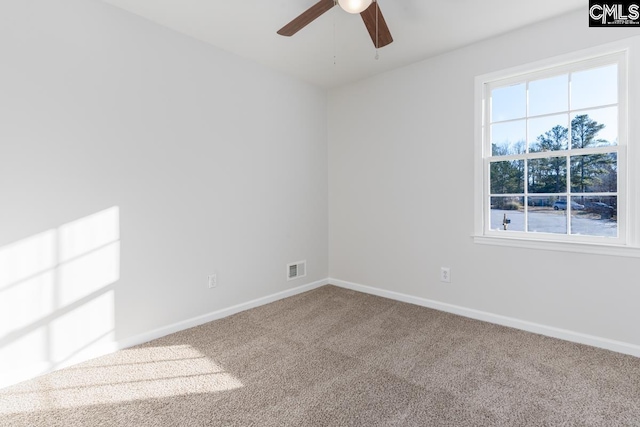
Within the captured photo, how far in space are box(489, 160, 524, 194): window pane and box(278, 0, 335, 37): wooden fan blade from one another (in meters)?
2.03

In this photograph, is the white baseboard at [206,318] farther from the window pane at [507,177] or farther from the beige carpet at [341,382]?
the window pane at [507,177]

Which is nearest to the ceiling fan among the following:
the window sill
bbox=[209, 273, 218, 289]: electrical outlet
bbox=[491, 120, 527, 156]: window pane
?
bbox=[491, 120, 527, 156]: window pane

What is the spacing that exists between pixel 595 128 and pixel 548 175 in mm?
448

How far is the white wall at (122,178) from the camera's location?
79.0 inches

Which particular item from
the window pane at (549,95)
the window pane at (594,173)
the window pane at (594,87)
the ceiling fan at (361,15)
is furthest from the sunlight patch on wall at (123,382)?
the window pane at (594,87)

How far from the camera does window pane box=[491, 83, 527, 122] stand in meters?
2.79

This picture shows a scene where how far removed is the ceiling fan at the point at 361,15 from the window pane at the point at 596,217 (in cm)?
199

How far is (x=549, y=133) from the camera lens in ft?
8.75

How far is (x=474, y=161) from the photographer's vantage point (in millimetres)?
2955

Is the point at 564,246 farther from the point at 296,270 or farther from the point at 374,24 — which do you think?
the point at 296,270

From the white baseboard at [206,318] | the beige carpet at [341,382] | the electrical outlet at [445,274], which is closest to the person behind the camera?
the beige carpet at [341,382]

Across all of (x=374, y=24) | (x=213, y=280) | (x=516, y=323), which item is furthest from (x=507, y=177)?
(x=213, y=280)

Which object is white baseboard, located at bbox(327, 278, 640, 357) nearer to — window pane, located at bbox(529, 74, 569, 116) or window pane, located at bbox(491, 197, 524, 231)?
window pane, located at bbox(491, 197, 524, 231)

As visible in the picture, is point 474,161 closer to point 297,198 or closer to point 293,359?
point 297,198
